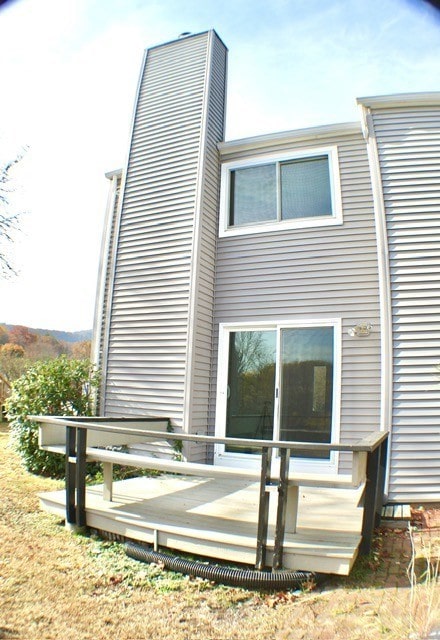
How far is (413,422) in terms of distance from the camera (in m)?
5.12

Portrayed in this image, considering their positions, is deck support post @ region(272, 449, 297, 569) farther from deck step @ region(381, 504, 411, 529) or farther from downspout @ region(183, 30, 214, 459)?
downspout @ region(183, 30, 214, 459)

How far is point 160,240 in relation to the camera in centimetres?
681

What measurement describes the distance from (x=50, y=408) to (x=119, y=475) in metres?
1.46

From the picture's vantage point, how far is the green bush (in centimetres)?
603

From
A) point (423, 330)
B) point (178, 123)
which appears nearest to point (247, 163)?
point (178, 123)

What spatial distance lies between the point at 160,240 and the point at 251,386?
8.44ft

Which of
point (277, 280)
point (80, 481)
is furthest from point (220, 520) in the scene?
point (277, 280)

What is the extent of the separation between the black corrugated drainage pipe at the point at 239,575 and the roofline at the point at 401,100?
544cm

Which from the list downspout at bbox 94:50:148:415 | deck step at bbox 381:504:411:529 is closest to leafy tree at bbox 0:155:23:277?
downspout at bbox 94:50:148:415

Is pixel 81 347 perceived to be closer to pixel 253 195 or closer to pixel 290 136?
pixel 253 195

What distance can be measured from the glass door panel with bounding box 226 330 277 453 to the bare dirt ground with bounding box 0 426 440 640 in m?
2.44

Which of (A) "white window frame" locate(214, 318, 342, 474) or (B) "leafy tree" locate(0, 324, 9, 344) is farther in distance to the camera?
(B) "leafy tree" locate(0, 324, 9, 344)

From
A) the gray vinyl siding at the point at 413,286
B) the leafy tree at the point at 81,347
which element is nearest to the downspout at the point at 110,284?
the gray vinyl siding at the point at 413,286

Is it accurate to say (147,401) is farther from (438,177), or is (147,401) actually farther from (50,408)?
(438,177)
